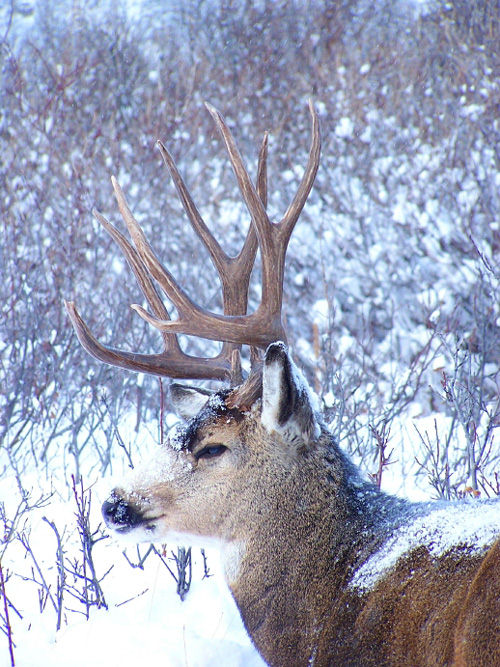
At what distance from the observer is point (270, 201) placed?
37.1 ft

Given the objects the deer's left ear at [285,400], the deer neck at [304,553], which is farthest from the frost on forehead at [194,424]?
the deer neck at [304,553]

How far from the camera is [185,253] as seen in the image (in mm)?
10070

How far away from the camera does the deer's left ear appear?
253 cm

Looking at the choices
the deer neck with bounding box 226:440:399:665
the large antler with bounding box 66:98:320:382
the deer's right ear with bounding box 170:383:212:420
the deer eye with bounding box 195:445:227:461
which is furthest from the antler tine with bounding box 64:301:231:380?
the deer neck with bounding box 226:440:399:665

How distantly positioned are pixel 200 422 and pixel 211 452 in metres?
0.13

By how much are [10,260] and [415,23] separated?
29.6 ft

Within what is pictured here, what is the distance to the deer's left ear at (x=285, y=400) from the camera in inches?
99.7

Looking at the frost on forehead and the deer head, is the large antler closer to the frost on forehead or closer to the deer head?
the deer head

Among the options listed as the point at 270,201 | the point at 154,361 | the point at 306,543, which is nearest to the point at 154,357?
the point at 154,361

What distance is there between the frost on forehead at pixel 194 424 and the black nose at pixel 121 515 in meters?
0.29

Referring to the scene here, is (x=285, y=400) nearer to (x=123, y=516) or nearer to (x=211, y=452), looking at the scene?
(x=211, y=452)

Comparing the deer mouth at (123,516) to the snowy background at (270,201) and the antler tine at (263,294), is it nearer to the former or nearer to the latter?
the antler tine at (263,294)

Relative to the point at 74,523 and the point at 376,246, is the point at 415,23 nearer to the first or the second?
the point at 376,246

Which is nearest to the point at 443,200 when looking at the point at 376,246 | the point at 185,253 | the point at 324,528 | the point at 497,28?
the point at 376,246
